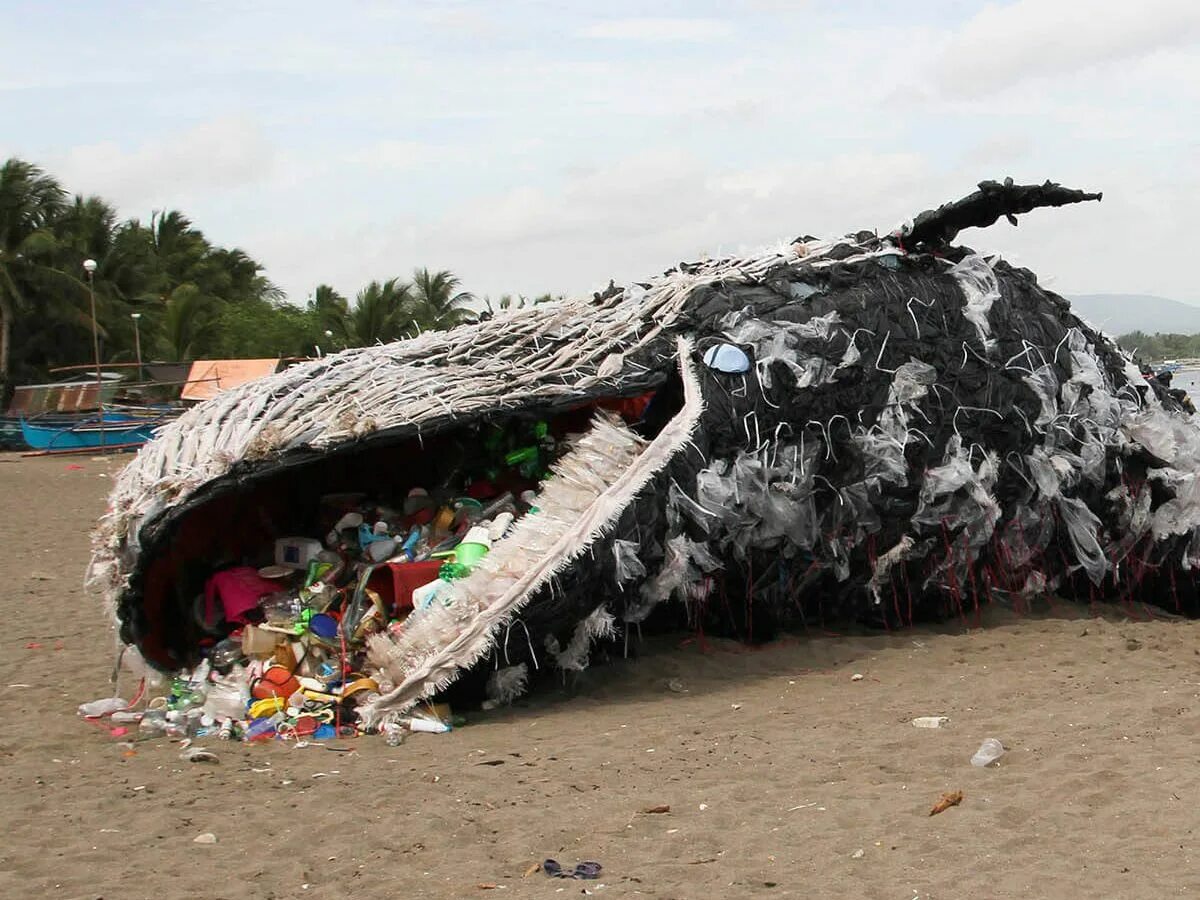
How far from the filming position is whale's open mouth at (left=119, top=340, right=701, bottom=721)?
5941 millimetres

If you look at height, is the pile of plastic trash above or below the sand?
above

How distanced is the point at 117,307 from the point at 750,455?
1443 inches

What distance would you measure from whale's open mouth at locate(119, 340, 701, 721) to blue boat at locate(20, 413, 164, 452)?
2017cm

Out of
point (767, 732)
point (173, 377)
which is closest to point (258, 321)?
point (173, 377)

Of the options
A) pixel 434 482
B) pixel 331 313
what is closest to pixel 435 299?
pixel 331 313

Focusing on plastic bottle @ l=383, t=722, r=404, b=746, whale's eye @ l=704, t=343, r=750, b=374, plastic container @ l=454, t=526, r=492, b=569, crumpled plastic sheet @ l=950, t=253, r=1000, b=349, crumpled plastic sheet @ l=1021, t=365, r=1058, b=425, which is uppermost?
crumpled plastic sheet @ l=950, t=253, r=1000, b=349

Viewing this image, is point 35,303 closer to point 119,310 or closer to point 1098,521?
point 119,310

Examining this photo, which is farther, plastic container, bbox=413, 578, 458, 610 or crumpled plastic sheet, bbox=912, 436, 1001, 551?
crumpled plastic sheet, bbox=912, 436, 1001, 551

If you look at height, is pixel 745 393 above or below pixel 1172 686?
above

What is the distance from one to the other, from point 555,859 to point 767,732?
5.12 feet

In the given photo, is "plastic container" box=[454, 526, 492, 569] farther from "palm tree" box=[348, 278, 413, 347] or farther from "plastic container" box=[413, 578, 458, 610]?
"palm tree" box=[348, 278, 413, 347]

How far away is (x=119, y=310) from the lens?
131 ft

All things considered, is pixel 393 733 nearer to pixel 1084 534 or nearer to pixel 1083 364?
pixel 1084 534

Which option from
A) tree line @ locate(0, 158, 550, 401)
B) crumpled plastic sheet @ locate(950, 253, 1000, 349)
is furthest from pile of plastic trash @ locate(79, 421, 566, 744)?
tree line @ locate(0, 158, 550, 401)
